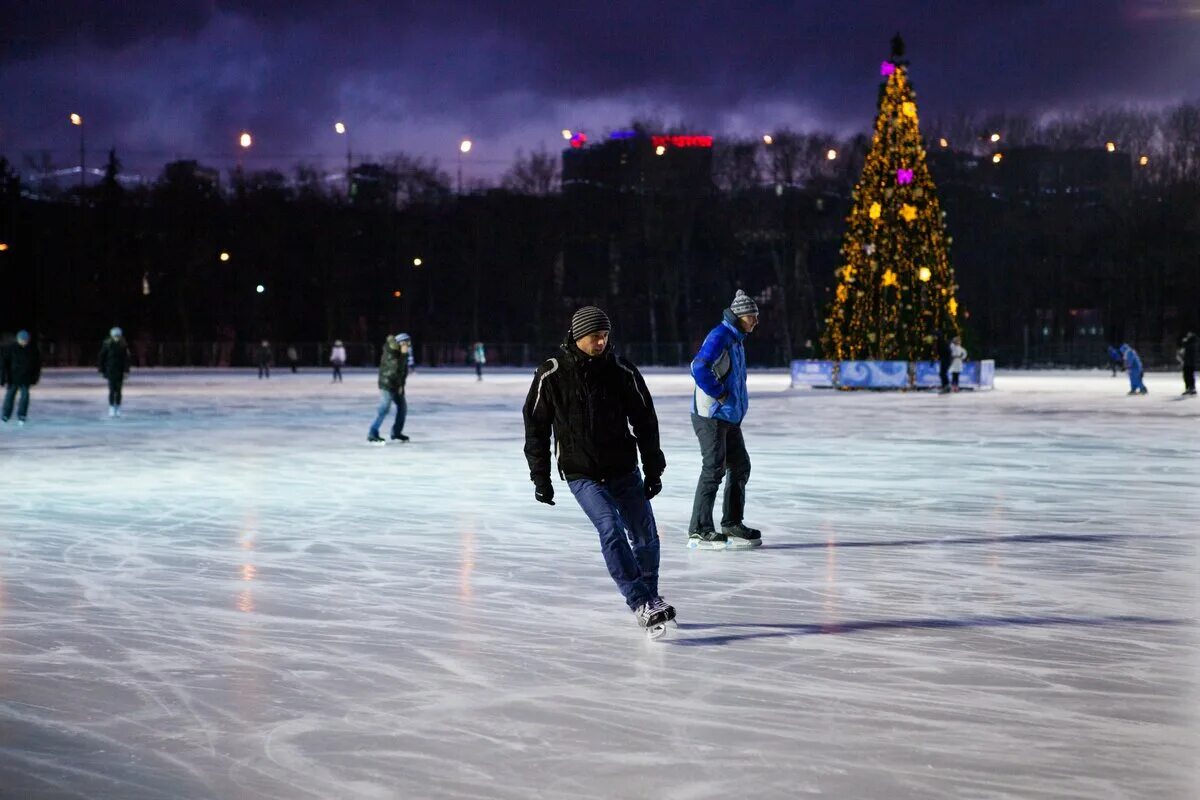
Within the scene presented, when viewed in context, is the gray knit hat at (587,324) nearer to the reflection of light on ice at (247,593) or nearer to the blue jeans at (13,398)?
the reflection of light on ice at (247,593)

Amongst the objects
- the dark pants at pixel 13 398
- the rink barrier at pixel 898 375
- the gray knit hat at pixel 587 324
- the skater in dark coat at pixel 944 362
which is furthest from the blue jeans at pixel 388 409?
the rink barrier at pixel 898 375

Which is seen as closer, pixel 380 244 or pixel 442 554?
pixel 442 554

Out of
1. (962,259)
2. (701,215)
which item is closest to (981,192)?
(962,259)

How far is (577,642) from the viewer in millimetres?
6871

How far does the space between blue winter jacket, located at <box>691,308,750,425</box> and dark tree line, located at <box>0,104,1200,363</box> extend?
2299 inches

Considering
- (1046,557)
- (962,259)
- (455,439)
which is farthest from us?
(962,259)

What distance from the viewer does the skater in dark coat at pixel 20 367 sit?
23.4 meters

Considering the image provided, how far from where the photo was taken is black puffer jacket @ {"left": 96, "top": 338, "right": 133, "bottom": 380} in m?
25.7

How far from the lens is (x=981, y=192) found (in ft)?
220

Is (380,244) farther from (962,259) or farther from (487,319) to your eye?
(962,259)

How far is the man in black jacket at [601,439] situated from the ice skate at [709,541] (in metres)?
2.96

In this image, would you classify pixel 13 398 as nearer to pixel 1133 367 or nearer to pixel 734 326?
pixel 734 326

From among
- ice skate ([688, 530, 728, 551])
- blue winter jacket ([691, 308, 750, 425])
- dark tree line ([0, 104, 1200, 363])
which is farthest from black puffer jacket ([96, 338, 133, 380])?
dark tree line ([0, 104, 1200, 363])

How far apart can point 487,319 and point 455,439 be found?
186 ft
